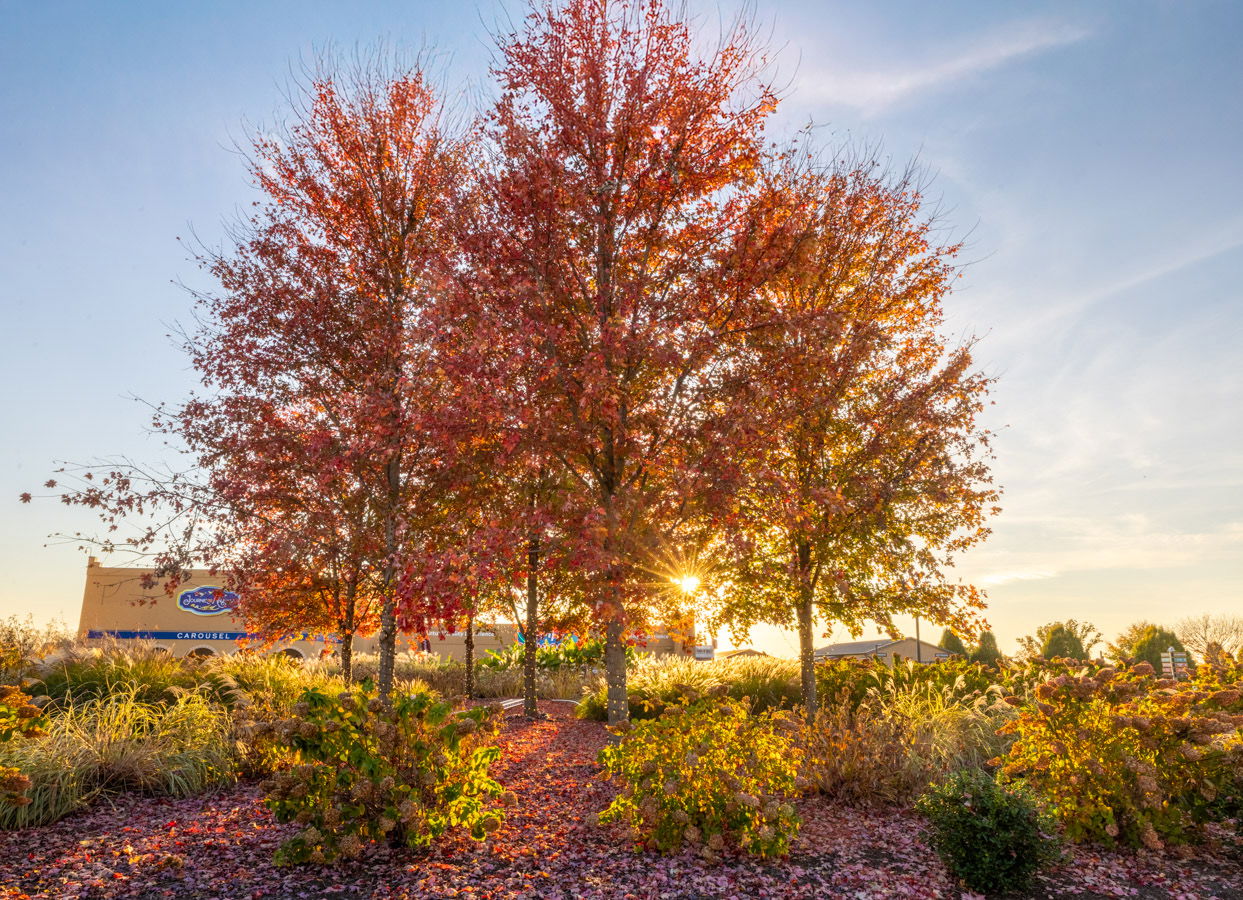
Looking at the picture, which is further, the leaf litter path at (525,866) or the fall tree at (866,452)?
the fall tree at (866,452)

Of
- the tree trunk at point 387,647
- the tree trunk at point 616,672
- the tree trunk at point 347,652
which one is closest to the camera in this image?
the tree trunk at point 616,672

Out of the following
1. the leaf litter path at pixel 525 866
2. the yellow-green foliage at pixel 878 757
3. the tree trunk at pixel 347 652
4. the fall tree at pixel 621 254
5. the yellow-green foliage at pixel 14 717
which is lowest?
the leaf litter path at pixel 525 866

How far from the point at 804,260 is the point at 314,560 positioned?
6784 mm

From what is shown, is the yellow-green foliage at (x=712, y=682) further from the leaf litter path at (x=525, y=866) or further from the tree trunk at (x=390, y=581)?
the leaf litter path at (x=525, y=866)

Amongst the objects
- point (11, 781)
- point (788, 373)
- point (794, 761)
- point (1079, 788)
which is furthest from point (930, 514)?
point (11, 781)

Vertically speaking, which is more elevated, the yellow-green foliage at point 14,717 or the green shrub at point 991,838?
the yellow-green foliage at point 14,717

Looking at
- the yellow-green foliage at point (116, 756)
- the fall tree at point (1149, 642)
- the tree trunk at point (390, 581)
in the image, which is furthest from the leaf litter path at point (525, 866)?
the fall tree at point (1149, 642)

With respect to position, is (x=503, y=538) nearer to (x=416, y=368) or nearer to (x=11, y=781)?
(x=416, y=368)

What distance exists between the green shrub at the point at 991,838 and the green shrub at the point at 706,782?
1026mm

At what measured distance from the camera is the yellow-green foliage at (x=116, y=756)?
6.50 m

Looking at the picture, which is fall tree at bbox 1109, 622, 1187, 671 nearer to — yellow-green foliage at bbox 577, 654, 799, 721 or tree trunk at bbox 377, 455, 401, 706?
yellow-green foliage at bbox 577, 654, 799, 721

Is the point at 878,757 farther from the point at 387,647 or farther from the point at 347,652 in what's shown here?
the point at 347,652

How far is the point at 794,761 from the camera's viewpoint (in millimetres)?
5922

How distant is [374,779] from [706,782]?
7.19ft
